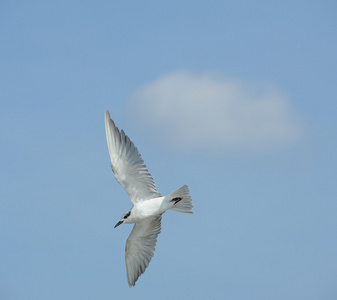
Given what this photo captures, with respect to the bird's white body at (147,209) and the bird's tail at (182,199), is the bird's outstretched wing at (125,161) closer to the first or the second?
the bird's white body at (147,209)

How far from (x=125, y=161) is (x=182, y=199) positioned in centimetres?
165

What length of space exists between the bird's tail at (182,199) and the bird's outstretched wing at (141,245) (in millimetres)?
1118

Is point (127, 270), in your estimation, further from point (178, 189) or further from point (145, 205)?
point (178, 189)

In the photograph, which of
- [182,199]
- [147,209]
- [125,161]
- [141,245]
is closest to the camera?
[182,199]

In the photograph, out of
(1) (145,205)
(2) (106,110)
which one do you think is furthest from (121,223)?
(2) (106,110)

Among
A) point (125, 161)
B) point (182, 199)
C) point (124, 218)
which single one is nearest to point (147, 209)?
point (124, 218)

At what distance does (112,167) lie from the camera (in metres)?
13.3

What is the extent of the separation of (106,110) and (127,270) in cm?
406

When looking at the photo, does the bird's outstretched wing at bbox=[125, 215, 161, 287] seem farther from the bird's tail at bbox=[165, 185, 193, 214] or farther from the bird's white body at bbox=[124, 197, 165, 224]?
the bird's tail at bbox=[165, 185, 193, 214]

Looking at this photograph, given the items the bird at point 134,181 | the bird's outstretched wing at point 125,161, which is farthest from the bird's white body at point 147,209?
the bird's outstretched wing at point 125,161

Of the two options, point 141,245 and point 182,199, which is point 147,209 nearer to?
point 182,199

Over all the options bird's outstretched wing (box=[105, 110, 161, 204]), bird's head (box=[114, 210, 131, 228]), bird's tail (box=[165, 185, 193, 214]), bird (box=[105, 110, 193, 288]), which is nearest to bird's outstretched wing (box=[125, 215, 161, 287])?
bird (box=[105, 110, 193, 288])

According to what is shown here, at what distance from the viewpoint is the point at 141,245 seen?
13875 millimetres

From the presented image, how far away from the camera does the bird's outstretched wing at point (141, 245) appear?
1373 cm
